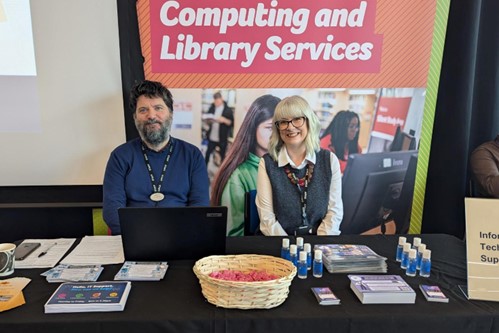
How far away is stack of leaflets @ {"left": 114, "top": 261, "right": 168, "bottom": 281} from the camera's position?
1.17 meters

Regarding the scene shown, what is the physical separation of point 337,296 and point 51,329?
2.48ft

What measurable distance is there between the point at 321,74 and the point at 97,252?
5.63 feet

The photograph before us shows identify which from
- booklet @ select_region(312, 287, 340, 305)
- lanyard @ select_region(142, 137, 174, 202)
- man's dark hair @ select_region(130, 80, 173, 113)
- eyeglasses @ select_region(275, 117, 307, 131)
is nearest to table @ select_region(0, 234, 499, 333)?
booklet @ select_region(312, 287, 340, 305)

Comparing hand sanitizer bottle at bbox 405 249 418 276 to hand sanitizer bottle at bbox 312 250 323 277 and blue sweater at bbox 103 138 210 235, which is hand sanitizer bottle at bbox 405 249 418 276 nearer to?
hand sanitizer bottle at bbox 312 250 323 277

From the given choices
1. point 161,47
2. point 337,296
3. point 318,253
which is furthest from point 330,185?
point 161,47

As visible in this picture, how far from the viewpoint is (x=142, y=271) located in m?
1.20

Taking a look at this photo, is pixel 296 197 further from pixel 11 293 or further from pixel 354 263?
pixel 11 293

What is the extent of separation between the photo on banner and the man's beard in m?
0.44

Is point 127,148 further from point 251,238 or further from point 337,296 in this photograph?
point 337,296

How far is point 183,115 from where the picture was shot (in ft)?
8.00

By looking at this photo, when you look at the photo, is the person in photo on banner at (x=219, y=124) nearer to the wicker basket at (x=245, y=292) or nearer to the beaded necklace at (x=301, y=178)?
the beaded necklace at (x=301, y=178)

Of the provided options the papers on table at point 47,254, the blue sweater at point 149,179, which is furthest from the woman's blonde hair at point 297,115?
the papers on table at point 47,254

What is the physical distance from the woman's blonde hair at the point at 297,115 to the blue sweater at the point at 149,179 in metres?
0.41

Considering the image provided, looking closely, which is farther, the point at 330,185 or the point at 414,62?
the point at 414,62
